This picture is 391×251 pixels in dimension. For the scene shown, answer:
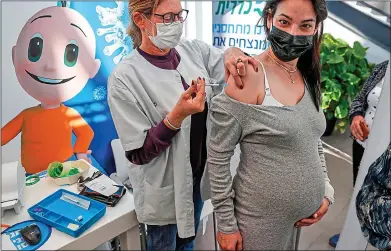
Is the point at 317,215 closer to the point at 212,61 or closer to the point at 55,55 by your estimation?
the point at 212,61

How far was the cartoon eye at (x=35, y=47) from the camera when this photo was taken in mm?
1212

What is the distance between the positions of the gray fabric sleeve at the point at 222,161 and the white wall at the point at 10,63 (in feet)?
2.46

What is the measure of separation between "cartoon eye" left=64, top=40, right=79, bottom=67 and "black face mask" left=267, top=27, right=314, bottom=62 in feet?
2.63

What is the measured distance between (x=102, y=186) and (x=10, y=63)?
0.57 metres

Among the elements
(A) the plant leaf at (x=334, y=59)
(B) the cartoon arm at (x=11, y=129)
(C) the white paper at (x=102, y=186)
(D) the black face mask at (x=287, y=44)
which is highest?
(D) the black face mask at (x=287, y=44)

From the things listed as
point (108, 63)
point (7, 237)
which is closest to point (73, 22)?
point (108, 63)

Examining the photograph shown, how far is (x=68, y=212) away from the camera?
3.94 feet

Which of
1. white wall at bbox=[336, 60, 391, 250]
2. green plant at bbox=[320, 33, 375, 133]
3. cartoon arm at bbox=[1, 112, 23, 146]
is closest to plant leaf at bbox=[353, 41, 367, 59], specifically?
green plant at bbox=[320, 33, 375, 133]

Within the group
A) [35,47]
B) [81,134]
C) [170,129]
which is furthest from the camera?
[81,134]

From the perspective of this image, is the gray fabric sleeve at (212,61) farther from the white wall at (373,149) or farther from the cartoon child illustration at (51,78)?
the white wall at (373,149)

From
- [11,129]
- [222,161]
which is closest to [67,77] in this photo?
[11,129]

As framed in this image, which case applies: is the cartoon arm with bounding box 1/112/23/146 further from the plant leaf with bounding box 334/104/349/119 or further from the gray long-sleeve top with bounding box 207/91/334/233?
the plant leaf with bounding box 334/104/349/119

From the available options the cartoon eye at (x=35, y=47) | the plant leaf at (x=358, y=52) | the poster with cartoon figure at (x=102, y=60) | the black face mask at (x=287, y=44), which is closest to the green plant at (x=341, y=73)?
the plant leaf at (x=358, y=52)

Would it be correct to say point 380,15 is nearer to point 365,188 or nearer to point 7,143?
point 365,188
